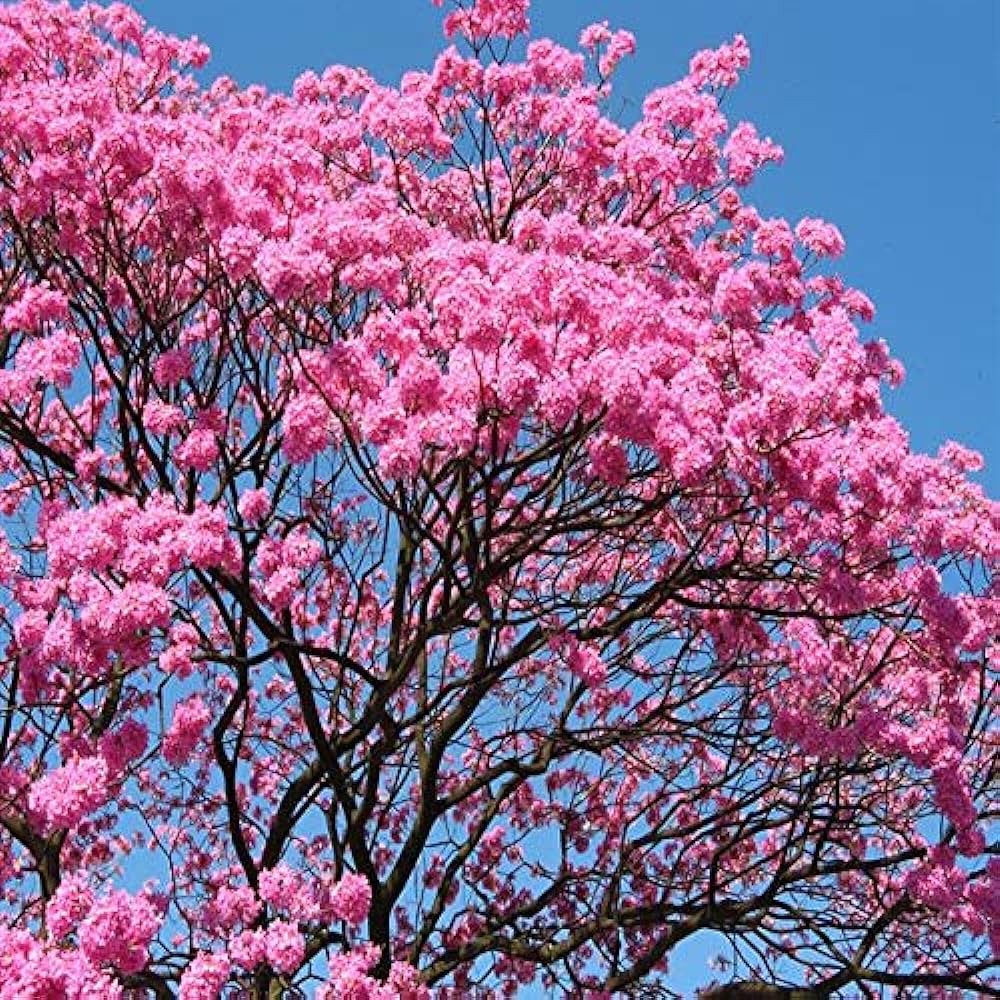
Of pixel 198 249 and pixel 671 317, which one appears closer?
pixel 671 317

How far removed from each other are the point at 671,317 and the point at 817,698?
3570mm

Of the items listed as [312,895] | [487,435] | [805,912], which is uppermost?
[487,435]

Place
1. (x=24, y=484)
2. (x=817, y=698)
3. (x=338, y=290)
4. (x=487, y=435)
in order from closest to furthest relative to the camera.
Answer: (x=487, y=435), (x=338, y=290), (x=817, y=698), (x=24, y=484)

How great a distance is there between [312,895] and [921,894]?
13.9 feet

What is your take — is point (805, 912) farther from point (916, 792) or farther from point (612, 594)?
Result: point (612, 594)

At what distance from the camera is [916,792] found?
1374cm

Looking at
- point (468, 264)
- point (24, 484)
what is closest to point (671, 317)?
point (468, 264)

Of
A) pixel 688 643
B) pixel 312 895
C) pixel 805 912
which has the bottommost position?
pixel 312 895

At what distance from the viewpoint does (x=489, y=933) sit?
479 inches

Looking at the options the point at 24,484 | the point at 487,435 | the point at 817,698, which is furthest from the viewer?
the point at 24,484

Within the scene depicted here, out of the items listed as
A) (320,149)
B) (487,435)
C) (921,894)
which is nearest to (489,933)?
(921,894)

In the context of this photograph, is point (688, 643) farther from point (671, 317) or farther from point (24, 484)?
point (24, 484)

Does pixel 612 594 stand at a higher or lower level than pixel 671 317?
lower

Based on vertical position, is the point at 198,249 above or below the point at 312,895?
above
